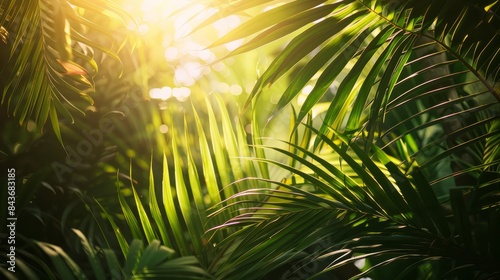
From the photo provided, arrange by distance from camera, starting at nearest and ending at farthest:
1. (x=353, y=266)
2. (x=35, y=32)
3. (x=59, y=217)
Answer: (x=35, y=32) → (x=353, y=266) → (x=59, y=217)

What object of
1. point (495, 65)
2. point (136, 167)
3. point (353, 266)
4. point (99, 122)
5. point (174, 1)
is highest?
point (174, 1)

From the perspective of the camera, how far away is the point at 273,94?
1.13 metres

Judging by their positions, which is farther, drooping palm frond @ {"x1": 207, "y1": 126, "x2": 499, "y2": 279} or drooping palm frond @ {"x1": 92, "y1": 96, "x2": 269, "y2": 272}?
drooping palm frond @ {"x1": 92, "y1": 96, "x2": 269, "y2": 272}

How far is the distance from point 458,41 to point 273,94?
1.92 feet

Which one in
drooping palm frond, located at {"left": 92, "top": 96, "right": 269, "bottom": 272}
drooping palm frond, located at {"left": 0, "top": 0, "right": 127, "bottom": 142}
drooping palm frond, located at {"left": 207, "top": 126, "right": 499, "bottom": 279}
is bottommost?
drooping palm frond, located at {"left": 207, "top": 126, "right": 499, "bottom": 279}

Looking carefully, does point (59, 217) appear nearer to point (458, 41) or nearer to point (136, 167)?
point (136, 167)

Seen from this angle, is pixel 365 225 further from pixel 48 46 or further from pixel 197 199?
pixel 48 46

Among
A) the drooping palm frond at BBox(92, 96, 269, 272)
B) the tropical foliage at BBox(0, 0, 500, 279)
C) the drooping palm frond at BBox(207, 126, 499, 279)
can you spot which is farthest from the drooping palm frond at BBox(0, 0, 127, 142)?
the drooping palm frond at BBox(207, 126, 499, 279)

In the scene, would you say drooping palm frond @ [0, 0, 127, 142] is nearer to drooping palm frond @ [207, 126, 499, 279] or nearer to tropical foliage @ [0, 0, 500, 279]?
tropical foliage @ [0, 0, 500, 279]

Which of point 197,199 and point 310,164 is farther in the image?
point 197,199

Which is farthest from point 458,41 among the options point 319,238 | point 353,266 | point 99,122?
point 99,122

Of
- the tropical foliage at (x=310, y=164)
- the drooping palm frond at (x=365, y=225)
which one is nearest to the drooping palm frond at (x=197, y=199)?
the tropical foliage at (x=310, y=164)

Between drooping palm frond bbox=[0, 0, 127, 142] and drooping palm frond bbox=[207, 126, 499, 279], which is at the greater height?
drooping palm frond bbox=[0, 0, 127, 142]

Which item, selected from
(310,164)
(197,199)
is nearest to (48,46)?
(197,199)
